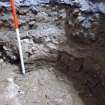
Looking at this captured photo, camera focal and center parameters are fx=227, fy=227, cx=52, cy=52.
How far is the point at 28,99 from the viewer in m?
1.37

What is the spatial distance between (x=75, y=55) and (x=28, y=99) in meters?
0.40

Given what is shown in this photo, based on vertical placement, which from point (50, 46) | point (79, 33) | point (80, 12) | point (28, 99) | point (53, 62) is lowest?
point (28, 99)

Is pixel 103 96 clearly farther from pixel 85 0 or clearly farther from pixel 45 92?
pixel 85 0

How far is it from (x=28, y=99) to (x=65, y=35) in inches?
18.2

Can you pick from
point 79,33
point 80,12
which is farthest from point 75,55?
point 80,12

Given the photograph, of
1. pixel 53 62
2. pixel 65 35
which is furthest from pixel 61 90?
pixel 65 35

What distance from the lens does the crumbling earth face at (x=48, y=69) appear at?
137 centimetres

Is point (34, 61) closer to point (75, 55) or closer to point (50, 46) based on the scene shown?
point (50, 46)

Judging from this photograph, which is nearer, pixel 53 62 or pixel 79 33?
pixel 79 33

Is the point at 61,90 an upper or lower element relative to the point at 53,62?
lower

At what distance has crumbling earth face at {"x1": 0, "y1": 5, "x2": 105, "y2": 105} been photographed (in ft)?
4.50

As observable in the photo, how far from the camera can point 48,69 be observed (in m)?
1.50

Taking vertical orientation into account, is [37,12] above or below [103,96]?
above

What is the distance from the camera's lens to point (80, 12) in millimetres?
1361
